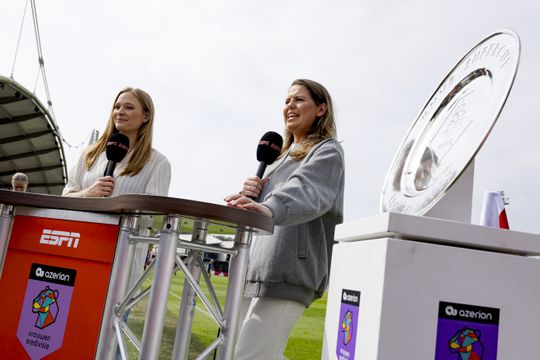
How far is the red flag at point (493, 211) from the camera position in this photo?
152 cm

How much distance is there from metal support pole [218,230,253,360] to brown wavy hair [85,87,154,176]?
1.10m

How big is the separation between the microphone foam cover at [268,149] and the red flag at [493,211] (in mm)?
1040

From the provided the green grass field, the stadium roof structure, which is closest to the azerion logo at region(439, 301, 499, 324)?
the green grass field

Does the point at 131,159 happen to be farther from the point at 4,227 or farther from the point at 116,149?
the point at 4,227

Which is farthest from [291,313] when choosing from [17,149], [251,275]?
[17,149]

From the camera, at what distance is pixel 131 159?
2779 mm

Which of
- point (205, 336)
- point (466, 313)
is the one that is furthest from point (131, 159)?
point (205, 336)

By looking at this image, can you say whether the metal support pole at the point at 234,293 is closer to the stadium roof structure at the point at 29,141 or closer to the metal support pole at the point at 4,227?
the metal support pole at the point at 4,227

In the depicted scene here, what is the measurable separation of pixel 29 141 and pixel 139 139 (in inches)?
655

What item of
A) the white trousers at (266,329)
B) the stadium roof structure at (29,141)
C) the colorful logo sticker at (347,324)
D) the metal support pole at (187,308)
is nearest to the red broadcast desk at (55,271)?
the metal support pole at (187,308)

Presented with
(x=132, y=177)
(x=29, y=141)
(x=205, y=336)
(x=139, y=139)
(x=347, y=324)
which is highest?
(x=29, y=141)

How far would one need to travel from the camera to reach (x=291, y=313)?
2168 millimetres

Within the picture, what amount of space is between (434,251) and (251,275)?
105 centimetres

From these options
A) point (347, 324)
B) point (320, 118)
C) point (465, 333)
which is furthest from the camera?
point (320, 118)
